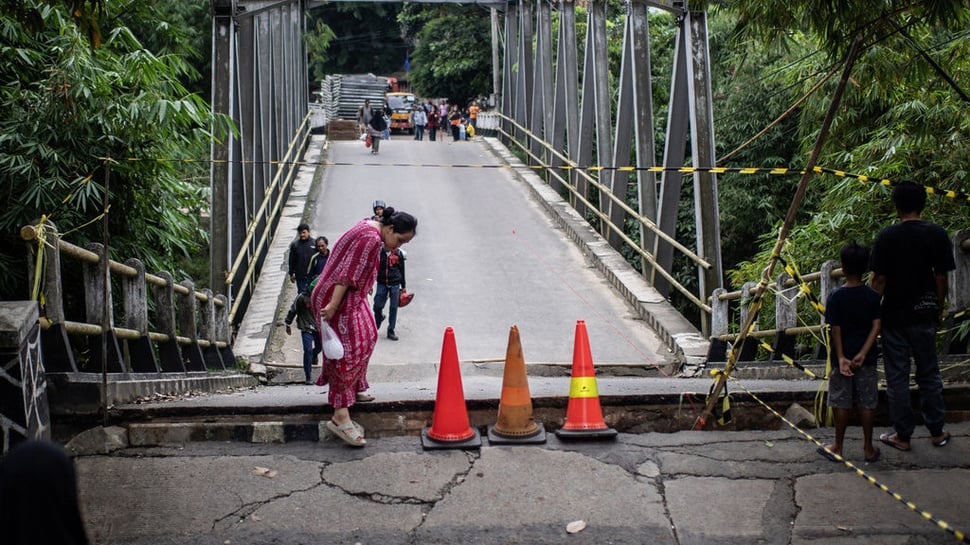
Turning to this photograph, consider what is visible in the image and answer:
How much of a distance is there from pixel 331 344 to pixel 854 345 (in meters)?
2.73

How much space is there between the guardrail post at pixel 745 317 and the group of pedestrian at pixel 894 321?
3.32m

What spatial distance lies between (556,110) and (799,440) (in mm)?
15574

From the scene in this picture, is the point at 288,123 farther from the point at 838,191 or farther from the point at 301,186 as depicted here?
the point at 838,191

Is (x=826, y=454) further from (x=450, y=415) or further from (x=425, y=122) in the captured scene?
(x=425, y=122)

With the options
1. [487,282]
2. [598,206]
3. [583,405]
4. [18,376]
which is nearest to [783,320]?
[583,405]

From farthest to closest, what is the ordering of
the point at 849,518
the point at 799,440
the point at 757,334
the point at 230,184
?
the point at 230,184 < the point at 757,334 < the point at 799,440 < the point at 849,518

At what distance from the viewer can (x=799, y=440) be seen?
5648mm

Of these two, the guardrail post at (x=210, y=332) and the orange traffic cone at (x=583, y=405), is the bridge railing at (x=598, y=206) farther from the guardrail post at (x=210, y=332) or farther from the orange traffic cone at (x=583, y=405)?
the guardrail post at (x=210, y=332)

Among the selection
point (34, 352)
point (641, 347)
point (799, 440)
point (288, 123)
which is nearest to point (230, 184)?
point (641, 347)

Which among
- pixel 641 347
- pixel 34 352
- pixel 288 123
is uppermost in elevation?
pixel 288 123

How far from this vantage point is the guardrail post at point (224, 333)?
33.3 feet

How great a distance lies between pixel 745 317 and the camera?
8.92m

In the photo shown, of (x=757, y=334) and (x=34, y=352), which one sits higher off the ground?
(x=34, y=352)

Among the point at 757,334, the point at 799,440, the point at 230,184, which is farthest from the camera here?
the point at 230,184
